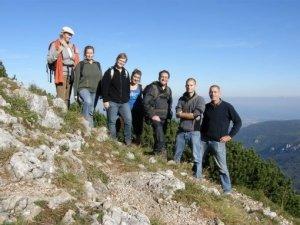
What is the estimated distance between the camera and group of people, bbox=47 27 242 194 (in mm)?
11320

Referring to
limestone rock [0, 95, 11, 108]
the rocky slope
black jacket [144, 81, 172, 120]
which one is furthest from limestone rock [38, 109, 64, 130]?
black jacket [144, 81, 172, 120]

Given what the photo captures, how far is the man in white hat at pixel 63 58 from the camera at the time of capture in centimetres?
1222

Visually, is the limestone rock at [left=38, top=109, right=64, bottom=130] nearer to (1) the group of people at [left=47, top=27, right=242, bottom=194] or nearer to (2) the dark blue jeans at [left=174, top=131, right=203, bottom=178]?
(1) the group of people at [left=47, top=27, right=242, bottom=194]

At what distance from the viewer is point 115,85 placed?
12.3 meters

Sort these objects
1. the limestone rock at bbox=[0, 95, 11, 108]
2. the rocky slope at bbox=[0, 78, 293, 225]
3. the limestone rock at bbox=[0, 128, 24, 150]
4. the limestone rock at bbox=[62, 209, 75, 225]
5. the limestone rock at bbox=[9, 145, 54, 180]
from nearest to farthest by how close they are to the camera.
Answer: the limestone rock at bbox=[62, 209, 75, 225] < the rocky slope at bbox=[0, 78, 293, 225] < the limestone rock at bbox=[9, 145, 54, 180] < the limestone rock at bbox=[0, 128, 24, 150] < the limestone rock at bbox=[0, 95, 11, 108]

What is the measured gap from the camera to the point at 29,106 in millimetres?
10977

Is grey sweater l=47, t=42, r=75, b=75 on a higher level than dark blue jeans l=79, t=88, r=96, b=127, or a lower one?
higher

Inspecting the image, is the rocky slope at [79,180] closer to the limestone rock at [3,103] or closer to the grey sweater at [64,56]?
the limestone rock at [3,103]

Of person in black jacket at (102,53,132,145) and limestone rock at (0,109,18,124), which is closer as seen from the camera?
limestone rock at (0,109,18,124)

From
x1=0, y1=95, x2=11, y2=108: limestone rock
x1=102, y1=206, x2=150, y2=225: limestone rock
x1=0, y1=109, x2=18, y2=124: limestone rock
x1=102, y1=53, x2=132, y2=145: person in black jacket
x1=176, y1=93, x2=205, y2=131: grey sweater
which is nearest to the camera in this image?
x1=102, y1=206, x2=150, y2=225: limestone rock

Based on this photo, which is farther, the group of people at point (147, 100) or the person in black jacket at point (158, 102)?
the person in black jacket at point (158, 102)

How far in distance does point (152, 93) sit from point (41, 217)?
6220 mm

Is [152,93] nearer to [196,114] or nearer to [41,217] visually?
[196,114]

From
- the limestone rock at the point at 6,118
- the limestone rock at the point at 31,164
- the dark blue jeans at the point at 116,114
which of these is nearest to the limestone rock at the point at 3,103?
the limestone rock at the point at 6,118
